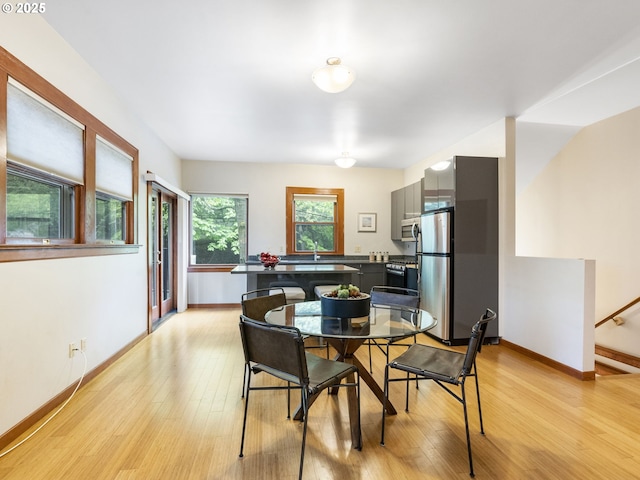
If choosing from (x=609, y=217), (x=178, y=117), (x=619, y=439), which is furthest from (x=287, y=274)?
(x=609, y=217)

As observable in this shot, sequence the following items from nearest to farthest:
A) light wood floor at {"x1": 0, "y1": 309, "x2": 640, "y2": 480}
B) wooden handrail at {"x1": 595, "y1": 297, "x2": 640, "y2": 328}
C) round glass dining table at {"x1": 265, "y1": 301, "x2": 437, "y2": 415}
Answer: light wood floor at {"x1": 0, "y1": 309, "x2": 640, "y2": 480}
round glass dining table at {"x1": 265, "y1": 301, "x2": 437, "y2": 415}
wooden handrail at {"x1": 595, "y1": 297, "x2": 640, "y2": 328}

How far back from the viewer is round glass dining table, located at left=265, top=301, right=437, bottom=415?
5.97 feet

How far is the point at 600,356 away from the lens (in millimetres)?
4438

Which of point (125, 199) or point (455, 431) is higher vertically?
point (125, 199)

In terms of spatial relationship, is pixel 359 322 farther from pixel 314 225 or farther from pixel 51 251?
pixel 314 225

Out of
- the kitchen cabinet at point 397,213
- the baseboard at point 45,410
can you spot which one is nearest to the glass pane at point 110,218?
the baseboard at point 45,410

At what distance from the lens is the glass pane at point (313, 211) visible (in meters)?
6.05

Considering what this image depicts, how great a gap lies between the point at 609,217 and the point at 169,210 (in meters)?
6.41

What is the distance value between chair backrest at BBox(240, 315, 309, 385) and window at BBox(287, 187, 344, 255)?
4.21m

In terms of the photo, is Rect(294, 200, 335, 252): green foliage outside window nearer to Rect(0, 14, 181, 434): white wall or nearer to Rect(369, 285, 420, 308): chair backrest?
Rect(0, 14, 181, 434): white wall

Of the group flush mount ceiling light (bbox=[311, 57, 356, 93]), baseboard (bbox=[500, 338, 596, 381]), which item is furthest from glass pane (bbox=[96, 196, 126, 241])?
baseboard (bbox=[500, 338, 596, 381])

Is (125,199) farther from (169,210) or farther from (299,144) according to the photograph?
(299,144)

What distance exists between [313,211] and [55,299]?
432 cm

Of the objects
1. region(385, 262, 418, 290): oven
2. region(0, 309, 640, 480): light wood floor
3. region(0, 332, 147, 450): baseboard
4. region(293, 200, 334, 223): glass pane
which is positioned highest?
region(293, 200, 334, 223): glass pane
